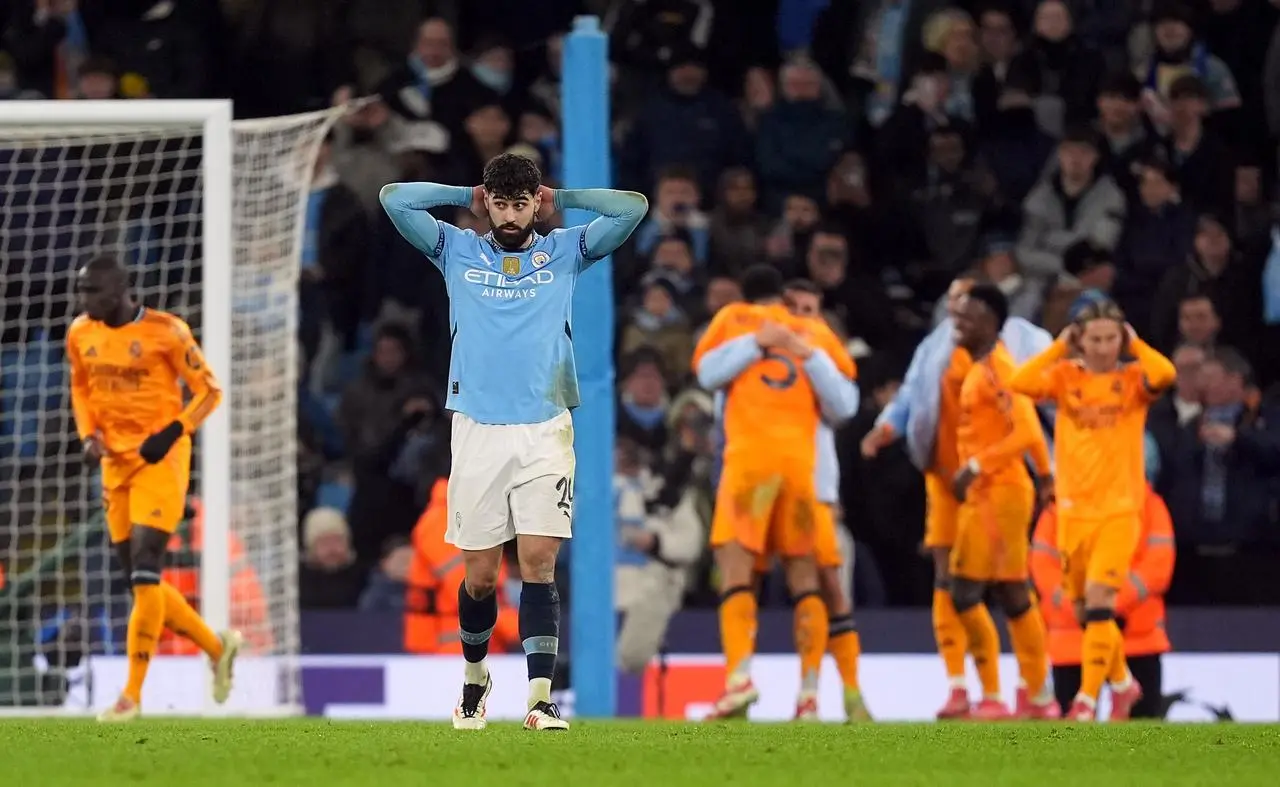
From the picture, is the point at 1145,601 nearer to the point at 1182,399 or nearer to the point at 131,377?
the point at 1182,399

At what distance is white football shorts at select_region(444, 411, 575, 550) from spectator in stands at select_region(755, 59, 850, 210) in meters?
7.52

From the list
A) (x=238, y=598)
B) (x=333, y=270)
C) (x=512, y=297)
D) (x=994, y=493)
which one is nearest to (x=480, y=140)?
(x=333, y=270)

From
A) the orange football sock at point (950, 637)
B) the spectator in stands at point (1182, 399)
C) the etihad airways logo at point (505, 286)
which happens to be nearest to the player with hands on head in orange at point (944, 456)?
the orange football sock at point (950, 637)

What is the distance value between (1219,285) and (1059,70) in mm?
2094

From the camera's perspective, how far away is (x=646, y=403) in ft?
44.2

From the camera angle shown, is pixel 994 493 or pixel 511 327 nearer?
pixel 511 327

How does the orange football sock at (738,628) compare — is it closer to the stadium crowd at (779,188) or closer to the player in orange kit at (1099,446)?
the player in orange kit at (1099,446)

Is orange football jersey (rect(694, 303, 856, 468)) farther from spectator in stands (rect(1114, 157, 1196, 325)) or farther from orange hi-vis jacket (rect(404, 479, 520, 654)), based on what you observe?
spectator in stands (rect(1114, 157, 1196, 325))

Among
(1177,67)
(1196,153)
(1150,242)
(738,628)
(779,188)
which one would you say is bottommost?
(738,628)

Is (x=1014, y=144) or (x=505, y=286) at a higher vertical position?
(x=1014, y=144)

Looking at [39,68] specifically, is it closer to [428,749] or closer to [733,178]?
[733,178]

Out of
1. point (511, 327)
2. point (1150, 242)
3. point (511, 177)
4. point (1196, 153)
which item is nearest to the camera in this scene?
point (511, 177)

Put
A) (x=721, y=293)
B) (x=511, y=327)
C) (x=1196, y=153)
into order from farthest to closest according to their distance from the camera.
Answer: (x=1196, y=153) < (x=721, y=293) < (x=511, y=327)

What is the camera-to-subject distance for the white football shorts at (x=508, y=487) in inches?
297
